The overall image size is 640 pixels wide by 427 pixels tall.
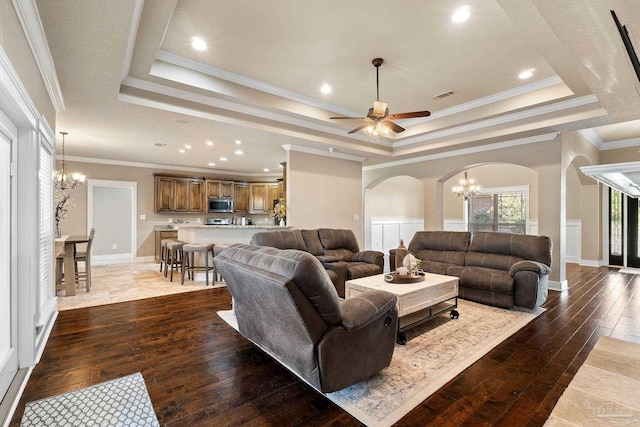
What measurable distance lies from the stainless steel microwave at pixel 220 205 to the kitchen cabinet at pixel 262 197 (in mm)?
727

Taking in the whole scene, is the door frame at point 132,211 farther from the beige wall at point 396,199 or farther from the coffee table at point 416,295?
the coffee table at point 416,295

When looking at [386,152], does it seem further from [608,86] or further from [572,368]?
[572,368]

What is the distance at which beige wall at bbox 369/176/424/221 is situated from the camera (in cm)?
935

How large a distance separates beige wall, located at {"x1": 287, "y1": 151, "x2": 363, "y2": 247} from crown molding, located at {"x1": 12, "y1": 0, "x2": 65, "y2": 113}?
12.0 ft

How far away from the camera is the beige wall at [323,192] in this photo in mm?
6156

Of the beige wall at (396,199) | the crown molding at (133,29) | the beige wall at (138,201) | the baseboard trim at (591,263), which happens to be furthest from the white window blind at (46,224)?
the baseboard trim at (591,263)

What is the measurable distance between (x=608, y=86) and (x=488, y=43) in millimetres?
1187

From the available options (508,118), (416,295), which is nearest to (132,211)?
(416,295)

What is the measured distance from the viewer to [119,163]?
8.02m

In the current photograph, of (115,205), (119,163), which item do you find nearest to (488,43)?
(119,163)

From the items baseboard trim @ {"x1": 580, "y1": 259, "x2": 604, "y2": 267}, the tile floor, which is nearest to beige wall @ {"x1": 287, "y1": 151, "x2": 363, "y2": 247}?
the tile floor

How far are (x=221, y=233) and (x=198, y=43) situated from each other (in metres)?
3.58

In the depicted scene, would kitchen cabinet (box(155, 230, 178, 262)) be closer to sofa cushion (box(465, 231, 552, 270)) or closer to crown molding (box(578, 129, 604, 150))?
sofa cushion (box(465, 231, 552, 270))

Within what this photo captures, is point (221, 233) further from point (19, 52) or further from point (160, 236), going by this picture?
point (19, 52)
